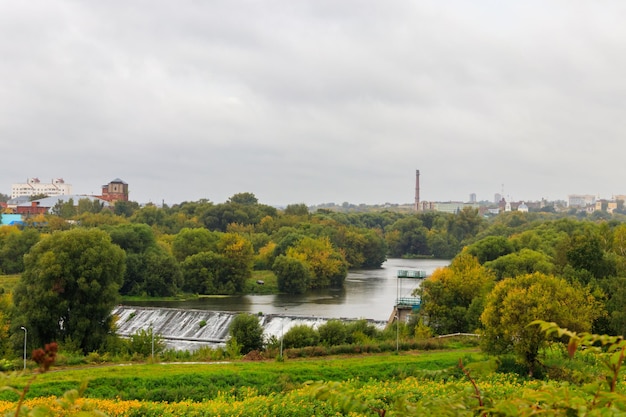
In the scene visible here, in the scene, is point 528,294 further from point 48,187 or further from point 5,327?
point 48,187

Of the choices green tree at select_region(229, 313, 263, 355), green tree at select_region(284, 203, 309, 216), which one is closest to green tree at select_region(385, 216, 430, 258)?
green tree at select_region(284, 203, 309, 216)

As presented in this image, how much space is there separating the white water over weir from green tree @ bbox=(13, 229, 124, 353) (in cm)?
371

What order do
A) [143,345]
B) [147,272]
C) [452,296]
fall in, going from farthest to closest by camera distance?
[147,272], [452,296], [143,345]

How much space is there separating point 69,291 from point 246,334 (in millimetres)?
8998

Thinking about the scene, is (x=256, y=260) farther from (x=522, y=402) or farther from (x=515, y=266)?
(x=522, y=402)

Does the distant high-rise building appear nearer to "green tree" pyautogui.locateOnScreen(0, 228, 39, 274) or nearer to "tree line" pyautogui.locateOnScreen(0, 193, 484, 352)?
"tree line" pyautogui.locateOnScreen(0, 193, 484, 352)

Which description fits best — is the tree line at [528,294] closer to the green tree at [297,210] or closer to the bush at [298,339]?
the bush at [298,339]

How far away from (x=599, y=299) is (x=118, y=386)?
67.0 feet

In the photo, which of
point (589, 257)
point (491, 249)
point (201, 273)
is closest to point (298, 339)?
point (589, 257)

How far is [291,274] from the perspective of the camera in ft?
166

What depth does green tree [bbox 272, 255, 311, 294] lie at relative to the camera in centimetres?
5047

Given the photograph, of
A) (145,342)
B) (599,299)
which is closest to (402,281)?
(599,299)

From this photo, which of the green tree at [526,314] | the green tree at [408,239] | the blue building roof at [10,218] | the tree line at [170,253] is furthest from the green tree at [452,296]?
the blue building roof at [10,218]

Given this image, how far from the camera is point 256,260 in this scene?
60.6 metres
